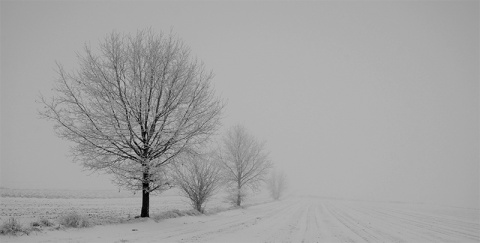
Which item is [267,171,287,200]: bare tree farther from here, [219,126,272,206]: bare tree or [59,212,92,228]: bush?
[59,212,92,228]: bush

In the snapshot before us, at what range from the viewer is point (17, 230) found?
24.6 ft

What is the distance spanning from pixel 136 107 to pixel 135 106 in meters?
0.10

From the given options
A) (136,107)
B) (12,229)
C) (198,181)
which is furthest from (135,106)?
(198,181)

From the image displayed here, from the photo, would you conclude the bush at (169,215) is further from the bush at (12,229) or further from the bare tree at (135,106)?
the bush at (12,229)

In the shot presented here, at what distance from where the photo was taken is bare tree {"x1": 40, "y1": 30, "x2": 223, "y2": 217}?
10.7m

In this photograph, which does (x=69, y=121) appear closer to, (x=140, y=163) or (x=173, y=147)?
(x=140, y=163)

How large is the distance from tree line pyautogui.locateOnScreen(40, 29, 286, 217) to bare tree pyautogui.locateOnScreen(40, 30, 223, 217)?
0.11ft

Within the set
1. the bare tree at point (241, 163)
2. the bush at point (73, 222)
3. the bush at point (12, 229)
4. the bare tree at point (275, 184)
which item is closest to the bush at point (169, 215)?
the bush at point (73, 222)

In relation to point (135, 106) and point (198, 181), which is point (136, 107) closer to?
point (135, 106)

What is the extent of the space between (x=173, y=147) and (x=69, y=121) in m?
4.31

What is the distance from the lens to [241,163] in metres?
28.9

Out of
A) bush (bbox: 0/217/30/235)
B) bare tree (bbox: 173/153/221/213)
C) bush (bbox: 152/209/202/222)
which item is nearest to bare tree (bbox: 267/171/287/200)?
bare tree (bbox: 173/153/221/213)

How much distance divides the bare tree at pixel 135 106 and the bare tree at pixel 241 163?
1594cm

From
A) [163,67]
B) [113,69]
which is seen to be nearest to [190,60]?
[163,67]
